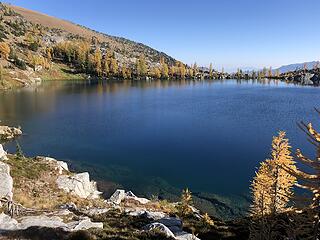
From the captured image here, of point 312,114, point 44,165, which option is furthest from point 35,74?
point 44,165

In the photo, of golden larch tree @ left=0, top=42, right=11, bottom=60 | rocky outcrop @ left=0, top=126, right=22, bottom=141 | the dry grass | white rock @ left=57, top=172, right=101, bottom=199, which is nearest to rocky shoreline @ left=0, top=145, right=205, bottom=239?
white rock @ left=57, top=172, right=101, bottom=199

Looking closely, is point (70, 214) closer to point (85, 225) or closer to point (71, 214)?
point (71, 214)

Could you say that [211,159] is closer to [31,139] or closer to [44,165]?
[44,165]

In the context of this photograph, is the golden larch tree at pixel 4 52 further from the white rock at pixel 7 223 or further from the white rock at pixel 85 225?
the white rock at pixel 85 225

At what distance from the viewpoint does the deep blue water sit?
51375mm

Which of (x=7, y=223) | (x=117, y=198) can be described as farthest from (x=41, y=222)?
(x=117, y=198)

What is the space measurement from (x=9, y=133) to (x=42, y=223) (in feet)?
176

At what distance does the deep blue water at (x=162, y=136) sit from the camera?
51.4 meters

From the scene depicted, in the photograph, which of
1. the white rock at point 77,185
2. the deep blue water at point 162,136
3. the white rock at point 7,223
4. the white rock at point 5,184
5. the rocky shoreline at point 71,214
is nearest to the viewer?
Answer: the white rock at point 7,223

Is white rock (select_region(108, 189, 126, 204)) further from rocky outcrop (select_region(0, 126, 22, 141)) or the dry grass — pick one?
rocky outcrop (select_region(0, 126, 22, 141))

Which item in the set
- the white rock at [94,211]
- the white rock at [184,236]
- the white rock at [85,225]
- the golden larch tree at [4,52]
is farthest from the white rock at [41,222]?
the golden larch tree at [4,52]

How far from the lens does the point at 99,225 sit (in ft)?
74.7

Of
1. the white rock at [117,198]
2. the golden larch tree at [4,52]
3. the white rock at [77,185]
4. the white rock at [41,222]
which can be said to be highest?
the golden larch tree at [4,52]

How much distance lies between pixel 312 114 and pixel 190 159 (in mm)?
60812
